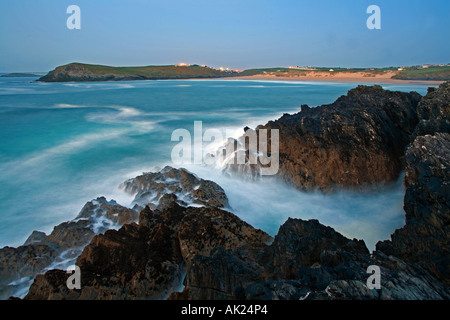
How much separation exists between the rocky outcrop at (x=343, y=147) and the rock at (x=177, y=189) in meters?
2.09

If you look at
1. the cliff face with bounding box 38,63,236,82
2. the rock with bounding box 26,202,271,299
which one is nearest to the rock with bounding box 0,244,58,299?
the rock with bounding box 26,202,271,299

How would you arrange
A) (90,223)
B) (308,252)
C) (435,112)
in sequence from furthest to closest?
(435,112), (90,223), (308,252)

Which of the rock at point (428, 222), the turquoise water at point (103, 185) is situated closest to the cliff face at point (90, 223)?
the turquoise water at point (103, 185)

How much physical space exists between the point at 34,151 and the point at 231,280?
13548mm

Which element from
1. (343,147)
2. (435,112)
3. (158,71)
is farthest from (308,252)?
(158,71)

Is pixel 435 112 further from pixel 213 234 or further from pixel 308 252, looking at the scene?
pixel 213 234

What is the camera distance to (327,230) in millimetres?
4988

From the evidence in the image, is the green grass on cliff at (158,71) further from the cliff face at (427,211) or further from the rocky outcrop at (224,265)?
the cliff face at (427,211)

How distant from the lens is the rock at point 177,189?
7.17 meters

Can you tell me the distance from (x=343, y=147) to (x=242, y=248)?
5247 millimetres

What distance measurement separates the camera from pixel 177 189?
24.6 ft

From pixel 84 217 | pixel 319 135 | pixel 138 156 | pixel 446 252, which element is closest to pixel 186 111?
Answer: pixel 138 156

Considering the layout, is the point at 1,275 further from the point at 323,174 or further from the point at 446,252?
the point at 323,174

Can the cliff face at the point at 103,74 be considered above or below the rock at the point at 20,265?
above
